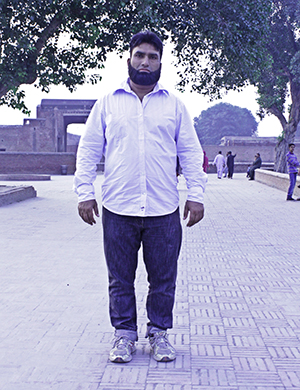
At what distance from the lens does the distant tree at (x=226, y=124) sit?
95.2 metres

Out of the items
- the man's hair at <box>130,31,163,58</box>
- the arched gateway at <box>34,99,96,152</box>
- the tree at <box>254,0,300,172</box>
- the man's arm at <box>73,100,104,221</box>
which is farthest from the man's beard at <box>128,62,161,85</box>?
the arched gateway at <box>34,99,96,152</box>

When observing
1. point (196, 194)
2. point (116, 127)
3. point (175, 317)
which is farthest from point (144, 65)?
point (175, 317)

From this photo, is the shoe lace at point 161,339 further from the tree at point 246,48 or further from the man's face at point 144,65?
the tree at point 246,48

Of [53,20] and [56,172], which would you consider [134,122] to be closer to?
[53,20]

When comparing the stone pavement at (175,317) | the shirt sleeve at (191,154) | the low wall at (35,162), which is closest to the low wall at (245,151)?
the low wall at (35,162)

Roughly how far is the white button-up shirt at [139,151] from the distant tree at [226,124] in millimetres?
91564

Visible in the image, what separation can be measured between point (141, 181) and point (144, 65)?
67 cm

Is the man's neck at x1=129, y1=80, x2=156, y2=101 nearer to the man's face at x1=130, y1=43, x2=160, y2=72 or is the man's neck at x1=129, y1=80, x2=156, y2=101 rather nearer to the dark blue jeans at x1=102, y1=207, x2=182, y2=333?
the man's face at x1=130, y1=43, x2=160, y2=72

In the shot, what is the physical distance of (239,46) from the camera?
13930 millimetres

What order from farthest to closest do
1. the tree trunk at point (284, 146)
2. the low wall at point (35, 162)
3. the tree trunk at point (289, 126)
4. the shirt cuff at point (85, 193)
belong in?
1. the low wall at point (35, 162)
2. the tree trunk at point (284, 146)
3. the tree trunk at point (289, 126)
4. the shirt cuff at point (85, 193)

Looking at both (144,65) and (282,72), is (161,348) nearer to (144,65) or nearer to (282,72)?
(144,65)

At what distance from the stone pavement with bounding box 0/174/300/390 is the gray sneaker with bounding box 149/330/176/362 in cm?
4

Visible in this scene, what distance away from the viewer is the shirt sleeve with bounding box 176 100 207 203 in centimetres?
303

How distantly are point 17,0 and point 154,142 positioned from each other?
9832 millimetres
